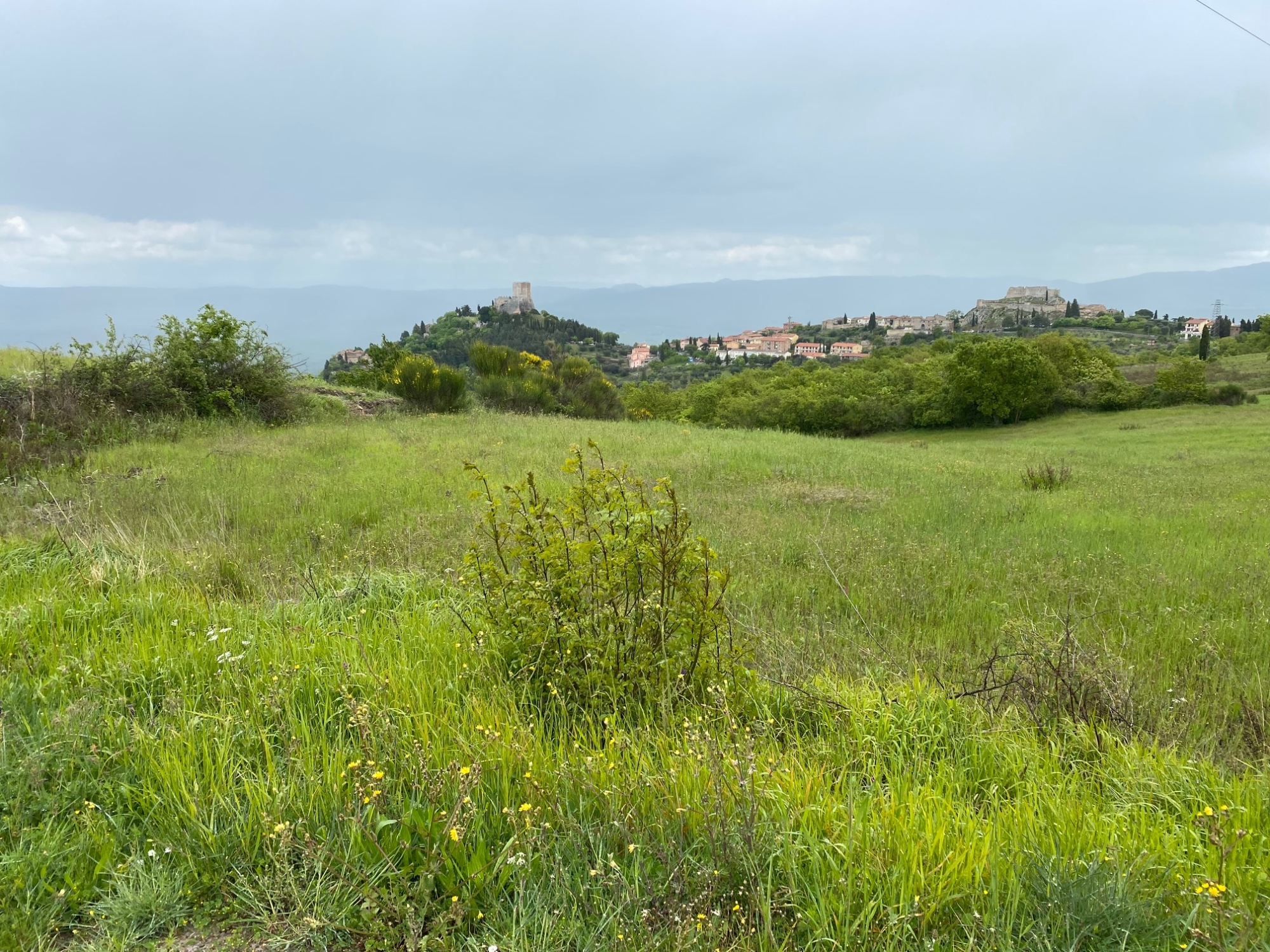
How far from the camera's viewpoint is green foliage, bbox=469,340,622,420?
1019 inches

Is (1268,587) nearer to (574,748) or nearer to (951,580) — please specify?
(951,580)

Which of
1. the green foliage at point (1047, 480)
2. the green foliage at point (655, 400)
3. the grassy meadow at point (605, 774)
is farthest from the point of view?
the green foliage at point (655, 400)

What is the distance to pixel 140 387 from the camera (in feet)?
43.6

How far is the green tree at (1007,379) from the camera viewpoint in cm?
4428

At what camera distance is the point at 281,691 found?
265 centimetres

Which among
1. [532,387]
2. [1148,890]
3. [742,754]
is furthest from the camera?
[532,387]

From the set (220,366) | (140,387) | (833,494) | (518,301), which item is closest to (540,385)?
(220,366)

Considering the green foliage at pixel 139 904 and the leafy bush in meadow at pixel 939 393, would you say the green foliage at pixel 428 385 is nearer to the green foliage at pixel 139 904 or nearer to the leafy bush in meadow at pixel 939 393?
the leafy bush in meadow at pixel 939 393

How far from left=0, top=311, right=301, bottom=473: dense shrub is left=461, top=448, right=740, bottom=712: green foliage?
31.8 ft

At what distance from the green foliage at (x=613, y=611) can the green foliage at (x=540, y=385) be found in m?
21.9

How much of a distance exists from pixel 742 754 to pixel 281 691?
73.2 inches

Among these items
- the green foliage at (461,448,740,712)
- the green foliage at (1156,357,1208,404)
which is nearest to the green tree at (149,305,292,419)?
the green foliage at (461,448,740,712)

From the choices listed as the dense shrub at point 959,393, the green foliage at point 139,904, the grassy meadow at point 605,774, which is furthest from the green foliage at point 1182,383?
the green foliage at point 139,904

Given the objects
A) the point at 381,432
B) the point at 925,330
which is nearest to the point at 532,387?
the point at 381,432
